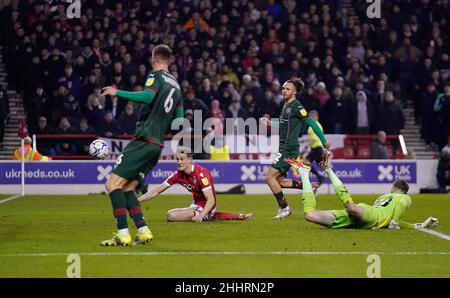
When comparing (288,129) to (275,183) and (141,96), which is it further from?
(141,96)

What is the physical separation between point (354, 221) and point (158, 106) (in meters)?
3.62

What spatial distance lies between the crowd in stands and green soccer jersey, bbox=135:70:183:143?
43.0 feet

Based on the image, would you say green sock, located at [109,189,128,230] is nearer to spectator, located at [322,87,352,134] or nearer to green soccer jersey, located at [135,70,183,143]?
green soccer jersey, located at [135,70,183,143]

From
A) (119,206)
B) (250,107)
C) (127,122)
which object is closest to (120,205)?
(119,206)

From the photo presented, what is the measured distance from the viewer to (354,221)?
496 inches

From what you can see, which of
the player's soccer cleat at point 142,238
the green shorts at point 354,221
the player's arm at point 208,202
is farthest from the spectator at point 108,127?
the player's soccer cleat at point 142,238

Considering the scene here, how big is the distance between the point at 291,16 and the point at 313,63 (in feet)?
7.31

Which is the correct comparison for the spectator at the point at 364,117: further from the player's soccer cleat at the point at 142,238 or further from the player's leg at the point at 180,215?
the player's soccer cleat at the point at 142,238

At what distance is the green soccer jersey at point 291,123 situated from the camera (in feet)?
48.9

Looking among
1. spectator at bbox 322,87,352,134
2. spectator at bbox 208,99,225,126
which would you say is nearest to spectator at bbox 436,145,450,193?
spectator at bbox 322,87,352,134

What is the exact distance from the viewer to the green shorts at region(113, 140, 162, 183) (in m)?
10.7

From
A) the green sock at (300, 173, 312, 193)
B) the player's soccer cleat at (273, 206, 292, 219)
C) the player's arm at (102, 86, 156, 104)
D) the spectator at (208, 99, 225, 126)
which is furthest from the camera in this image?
the spectator at (208, 99, 225, 126)

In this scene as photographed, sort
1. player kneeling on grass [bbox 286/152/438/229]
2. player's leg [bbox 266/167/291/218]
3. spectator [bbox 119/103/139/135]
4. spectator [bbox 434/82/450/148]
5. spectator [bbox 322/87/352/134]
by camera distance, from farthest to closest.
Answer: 1. spectator [bbox 434/82/450/148]
2. spectator [bbox 322/87/352/134]
3. spectator [bbox 119/103/139/135]
4. player's leg [bbox 266/167/291/218]
5. player kneeling on grass [bbox 286/152/438/229]

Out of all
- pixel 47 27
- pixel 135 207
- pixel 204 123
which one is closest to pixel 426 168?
pixel 204 123
